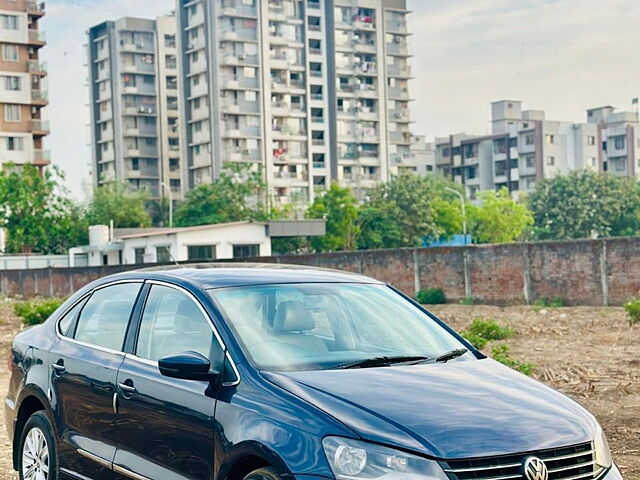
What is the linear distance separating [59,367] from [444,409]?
2873mm

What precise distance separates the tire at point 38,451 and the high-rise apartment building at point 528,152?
11351cm

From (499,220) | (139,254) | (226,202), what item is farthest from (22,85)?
(499,220)

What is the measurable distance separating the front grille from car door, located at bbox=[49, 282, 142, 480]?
2.30 m

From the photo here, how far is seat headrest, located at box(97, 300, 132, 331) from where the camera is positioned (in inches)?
253

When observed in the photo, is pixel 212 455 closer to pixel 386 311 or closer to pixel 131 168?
pixel 386 311

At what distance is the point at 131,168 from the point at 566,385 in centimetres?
10442

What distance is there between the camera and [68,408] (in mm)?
6609

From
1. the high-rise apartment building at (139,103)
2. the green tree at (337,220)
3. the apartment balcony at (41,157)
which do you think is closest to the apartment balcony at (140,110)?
the high-rise apartment building at (139,103)

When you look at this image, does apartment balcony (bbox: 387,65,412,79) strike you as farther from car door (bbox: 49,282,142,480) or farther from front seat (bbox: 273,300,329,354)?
front seat (bbox: 273,300,329,354)

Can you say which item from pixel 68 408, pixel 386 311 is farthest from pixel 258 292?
pixel 68 408

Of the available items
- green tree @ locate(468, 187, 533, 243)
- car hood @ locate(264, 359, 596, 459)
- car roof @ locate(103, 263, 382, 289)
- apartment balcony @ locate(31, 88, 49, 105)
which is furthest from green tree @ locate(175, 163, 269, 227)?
car hood @ locate(264, 359, 596, 459)

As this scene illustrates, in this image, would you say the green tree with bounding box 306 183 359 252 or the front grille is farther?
the green tree with bounding box 306 183 359 252

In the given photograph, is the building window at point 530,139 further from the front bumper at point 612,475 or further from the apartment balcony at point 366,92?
the front bumper at point 612,475

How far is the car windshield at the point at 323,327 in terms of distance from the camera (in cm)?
548
